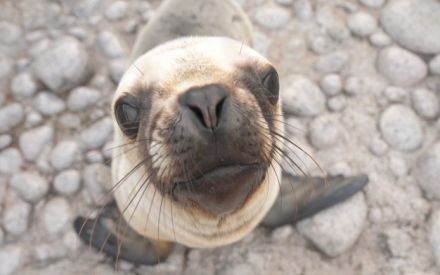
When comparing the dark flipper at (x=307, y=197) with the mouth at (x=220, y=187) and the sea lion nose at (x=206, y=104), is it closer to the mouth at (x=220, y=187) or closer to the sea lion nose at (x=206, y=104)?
the mouth at (x=220, y=187)

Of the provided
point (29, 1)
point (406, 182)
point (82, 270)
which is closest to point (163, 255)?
point (82, 270)

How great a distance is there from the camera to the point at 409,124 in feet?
11.3

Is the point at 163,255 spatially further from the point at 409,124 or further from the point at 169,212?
the point at 409,124

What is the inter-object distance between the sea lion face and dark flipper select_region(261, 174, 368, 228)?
863 millimetres

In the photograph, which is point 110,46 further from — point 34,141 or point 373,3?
point 373,3

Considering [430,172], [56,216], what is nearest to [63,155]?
[56,216]

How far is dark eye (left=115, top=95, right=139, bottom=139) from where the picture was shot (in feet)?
7.33

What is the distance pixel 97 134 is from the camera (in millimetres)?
3566

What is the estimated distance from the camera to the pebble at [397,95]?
356 centimetres

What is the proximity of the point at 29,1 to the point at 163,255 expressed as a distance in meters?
2.48

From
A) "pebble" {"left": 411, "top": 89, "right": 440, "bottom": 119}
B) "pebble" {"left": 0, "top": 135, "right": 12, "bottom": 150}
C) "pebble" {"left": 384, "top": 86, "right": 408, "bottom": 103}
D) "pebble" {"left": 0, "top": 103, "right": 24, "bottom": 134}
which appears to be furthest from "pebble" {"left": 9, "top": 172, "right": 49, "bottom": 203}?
"pebble" {"left": 411, "top": 89, "right": 440, "bottom": 119}

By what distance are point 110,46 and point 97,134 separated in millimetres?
782

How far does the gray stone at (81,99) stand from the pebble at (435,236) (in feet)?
8.18

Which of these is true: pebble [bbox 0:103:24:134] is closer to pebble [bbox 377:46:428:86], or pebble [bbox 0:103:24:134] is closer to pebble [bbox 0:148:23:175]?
pebble [bbox 0:148:23:175]
